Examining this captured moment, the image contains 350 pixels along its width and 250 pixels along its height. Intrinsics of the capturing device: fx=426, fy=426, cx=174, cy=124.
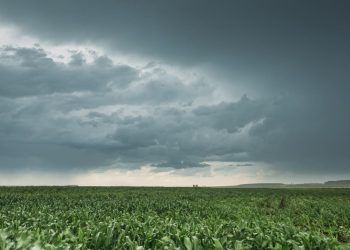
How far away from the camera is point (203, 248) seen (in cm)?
985

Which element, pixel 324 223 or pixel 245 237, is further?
pixel 324 223

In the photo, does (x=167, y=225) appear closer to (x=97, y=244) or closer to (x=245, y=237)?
(x=245, y=237)

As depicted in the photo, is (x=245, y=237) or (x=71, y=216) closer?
(x=245, y=237)

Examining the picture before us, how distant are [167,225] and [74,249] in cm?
470

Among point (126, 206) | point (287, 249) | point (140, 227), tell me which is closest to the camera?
point (287, 249)

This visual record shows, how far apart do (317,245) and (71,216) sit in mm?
12379

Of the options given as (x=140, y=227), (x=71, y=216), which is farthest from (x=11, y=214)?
(x=140, y=227)

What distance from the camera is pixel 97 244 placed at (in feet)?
33.2

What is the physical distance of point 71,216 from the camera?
1939 cm

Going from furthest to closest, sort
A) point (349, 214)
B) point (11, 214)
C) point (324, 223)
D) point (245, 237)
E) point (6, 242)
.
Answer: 1. point (349, 214)
2. point (324, 223)
3. point (11, 214)
4. point (245, 237)
5. point (6, 242)

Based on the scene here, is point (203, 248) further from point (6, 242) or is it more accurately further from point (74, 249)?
point (6, 242)

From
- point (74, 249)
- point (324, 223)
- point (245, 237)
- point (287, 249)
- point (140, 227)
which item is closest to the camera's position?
point (74, 249)

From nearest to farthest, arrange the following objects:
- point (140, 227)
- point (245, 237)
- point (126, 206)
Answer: point (245, 237), point (140, 227), point (126, 206)

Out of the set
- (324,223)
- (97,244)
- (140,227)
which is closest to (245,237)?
(140,227)
